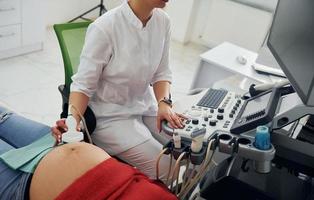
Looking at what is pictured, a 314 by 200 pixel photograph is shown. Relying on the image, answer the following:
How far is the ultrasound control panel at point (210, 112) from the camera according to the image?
112cm

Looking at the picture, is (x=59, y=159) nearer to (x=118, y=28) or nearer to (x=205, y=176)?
(x=205, y=176)

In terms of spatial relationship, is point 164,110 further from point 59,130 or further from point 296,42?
point 296,42

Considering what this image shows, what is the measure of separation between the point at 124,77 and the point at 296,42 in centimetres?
69

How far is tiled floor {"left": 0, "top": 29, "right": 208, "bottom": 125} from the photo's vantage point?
2.45 m

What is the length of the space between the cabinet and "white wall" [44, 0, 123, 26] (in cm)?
60

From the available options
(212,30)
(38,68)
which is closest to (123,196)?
(38,68)

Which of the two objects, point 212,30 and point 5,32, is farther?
point 212,30

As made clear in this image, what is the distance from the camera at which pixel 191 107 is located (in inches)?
50.9

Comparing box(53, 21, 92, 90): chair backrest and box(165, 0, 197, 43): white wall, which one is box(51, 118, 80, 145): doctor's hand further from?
box(165, 0, 197, 43): white wall

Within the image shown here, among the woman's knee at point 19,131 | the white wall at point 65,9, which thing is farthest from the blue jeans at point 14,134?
the white wall at point 65,9

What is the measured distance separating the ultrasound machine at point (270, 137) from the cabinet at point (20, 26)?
2.18 m

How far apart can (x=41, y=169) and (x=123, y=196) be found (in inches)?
12.1

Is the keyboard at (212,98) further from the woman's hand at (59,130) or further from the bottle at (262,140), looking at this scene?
the woman's hand at (59,130)

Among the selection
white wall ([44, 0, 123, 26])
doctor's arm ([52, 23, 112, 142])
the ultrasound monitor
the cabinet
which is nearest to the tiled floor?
the cabinet
